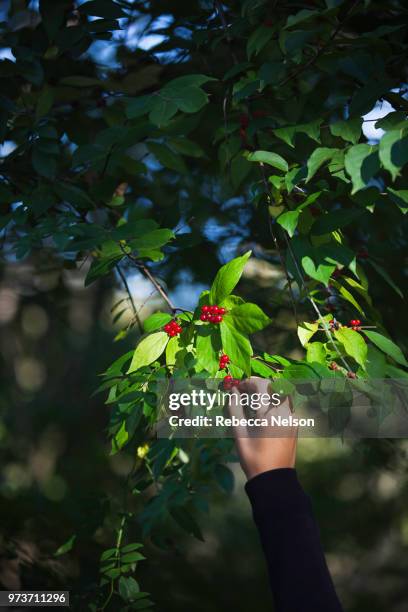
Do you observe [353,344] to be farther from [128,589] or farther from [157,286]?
[128,589]

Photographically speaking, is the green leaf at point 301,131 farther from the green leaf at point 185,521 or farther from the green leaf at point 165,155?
the green leaf at point 185,521

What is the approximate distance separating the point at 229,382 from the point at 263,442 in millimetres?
126

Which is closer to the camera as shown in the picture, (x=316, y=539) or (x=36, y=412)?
(x=316, y=539)

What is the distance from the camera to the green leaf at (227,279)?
3.33 ft

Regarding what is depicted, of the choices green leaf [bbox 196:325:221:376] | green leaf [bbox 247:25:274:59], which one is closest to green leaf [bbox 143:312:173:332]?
green leaf [bbox 196:325:221:376]

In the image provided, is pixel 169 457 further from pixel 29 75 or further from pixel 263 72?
pixel 29 75

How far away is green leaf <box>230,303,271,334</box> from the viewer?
3.19ft

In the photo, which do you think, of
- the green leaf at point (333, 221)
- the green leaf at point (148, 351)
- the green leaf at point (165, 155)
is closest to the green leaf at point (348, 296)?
the green leaf at point (333, 221)

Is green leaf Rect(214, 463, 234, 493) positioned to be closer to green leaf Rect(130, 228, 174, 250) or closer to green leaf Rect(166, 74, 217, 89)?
green leaf Rect(130, 228, 174, 250)

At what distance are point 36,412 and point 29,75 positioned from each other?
182 inches

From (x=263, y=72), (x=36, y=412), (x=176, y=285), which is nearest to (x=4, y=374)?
(x=36, y=412)

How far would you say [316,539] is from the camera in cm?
98

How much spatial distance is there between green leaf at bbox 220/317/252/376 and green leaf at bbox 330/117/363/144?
428 millimetres

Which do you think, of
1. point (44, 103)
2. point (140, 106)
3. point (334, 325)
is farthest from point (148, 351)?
point (44, 103)
